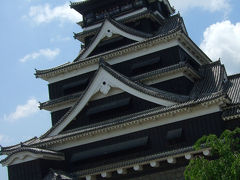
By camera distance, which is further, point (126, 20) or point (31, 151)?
point (126, 20)

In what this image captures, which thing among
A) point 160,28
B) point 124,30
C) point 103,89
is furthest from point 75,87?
point 160,28

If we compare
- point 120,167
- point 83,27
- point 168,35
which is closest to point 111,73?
point 168,35

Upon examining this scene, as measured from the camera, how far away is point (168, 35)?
24.4m

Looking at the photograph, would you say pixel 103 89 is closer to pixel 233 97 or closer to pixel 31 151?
pixel 31 151

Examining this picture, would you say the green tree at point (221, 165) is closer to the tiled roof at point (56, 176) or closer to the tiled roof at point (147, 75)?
the tiled roof at point (56, 176)

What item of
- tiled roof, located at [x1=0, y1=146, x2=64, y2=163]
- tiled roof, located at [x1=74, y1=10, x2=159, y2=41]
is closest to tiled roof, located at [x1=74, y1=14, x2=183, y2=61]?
tiled roof, located at [x1=74, y1=10, x2=159, y2=41]

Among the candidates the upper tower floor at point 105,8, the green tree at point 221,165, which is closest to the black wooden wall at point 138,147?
the green tree at point 221,165

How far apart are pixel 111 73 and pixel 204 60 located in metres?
8.15

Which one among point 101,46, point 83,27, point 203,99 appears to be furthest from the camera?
point 83,27

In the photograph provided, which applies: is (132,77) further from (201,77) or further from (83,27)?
(83,27)

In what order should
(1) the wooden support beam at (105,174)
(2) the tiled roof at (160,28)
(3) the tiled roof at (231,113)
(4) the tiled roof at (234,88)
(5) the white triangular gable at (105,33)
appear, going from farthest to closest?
(5) the white triangular gable at (105,33) → (2) the tiled roof at (160,28) → (4) the tiled roof at (234,88) → (1) the wooden support beam at (105,174) → (3) the tiled roof at (231,113)

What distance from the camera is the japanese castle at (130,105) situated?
828 inches

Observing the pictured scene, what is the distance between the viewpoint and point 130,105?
920 inches

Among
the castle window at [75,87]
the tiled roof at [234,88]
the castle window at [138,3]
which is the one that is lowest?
the tiled roof at [234,88]
